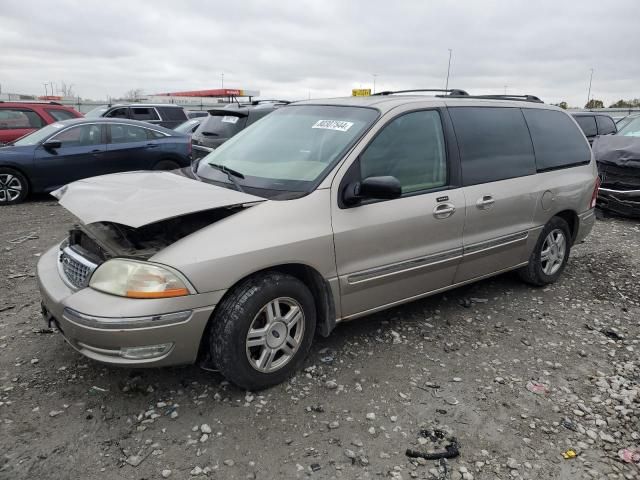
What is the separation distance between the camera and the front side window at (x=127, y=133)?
912cm

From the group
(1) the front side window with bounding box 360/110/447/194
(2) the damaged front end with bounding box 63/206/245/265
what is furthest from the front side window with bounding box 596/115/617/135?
(2) the damaged front end with bounding box 63/206/245/265

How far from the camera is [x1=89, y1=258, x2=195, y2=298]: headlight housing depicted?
264cm

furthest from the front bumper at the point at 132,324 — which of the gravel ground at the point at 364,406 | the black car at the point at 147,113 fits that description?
the black car at the point at 147,113

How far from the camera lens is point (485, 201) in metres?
4.04

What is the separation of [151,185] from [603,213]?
7.91 m

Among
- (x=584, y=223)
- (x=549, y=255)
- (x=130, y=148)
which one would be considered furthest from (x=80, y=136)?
(x=584, y=223)

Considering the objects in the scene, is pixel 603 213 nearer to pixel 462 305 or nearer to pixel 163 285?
pixel 462 305

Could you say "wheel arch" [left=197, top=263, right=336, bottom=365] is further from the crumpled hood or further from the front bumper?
the crumpled hood

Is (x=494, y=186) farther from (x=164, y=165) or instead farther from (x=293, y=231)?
(x=164, y=165)

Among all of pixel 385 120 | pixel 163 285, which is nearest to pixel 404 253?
pixel 385 120

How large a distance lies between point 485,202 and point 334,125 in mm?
1384

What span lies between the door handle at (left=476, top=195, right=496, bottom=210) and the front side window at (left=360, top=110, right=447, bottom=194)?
1.23 ft

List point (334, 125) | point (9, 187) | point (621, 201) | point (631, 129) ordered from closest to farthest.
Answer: point (334, 125), point (621, 201), point (9, 187), point (631, 129)

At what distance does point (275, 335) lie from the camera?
3086 mm
